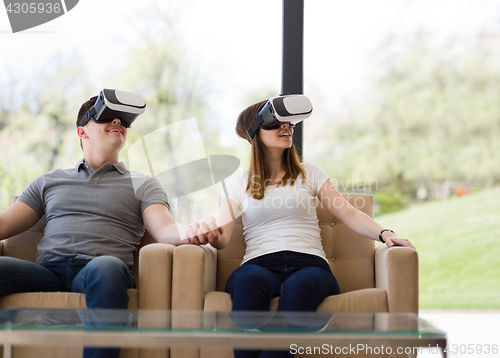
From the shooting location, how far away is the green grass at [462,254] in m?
3.48

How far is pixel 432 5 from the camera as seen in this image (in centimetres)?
326

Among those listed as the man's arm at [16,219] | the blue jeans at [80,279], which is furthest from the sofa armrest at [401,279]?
the man's arm at [16,219]

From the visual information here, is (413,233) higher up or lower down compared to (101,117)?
lower down

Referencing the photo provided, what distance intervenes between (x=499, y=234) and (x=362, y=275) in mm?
2352

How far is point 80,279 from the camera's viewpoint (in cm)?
143

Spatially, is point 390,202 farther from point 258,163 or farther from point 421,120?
point 258,163

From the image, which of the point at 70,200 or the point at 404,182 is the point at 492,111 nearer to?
the point at 404,182

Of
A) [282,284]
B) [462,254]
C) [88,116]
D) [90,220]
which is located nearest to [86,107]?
[88,116]

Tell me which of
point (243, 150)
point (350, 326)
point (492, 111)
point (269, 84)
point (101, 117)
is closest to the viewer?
point (350, 326)

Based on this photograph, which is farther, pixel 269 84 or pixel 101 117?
pixel 269 84

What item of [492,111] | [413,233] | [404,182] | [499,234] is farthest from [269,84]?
[499,234]

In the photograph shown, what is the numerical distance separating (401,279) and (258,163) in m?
0.71

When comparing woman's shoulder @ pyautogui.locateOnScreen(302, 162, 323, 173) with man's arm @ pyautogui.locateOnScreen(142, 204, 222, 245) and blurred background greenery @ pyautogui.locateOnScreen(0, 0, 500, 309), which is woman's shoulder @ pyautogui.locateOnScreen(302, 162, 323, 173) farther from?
blurred background greenery @ pyautogui.locateOnScreen(0, 0, 500, 309)

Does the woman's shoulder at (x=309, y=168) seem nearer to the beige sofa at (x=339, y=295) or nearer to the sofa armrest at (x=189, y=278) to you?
the beige sofa at (x=339, y=295)
